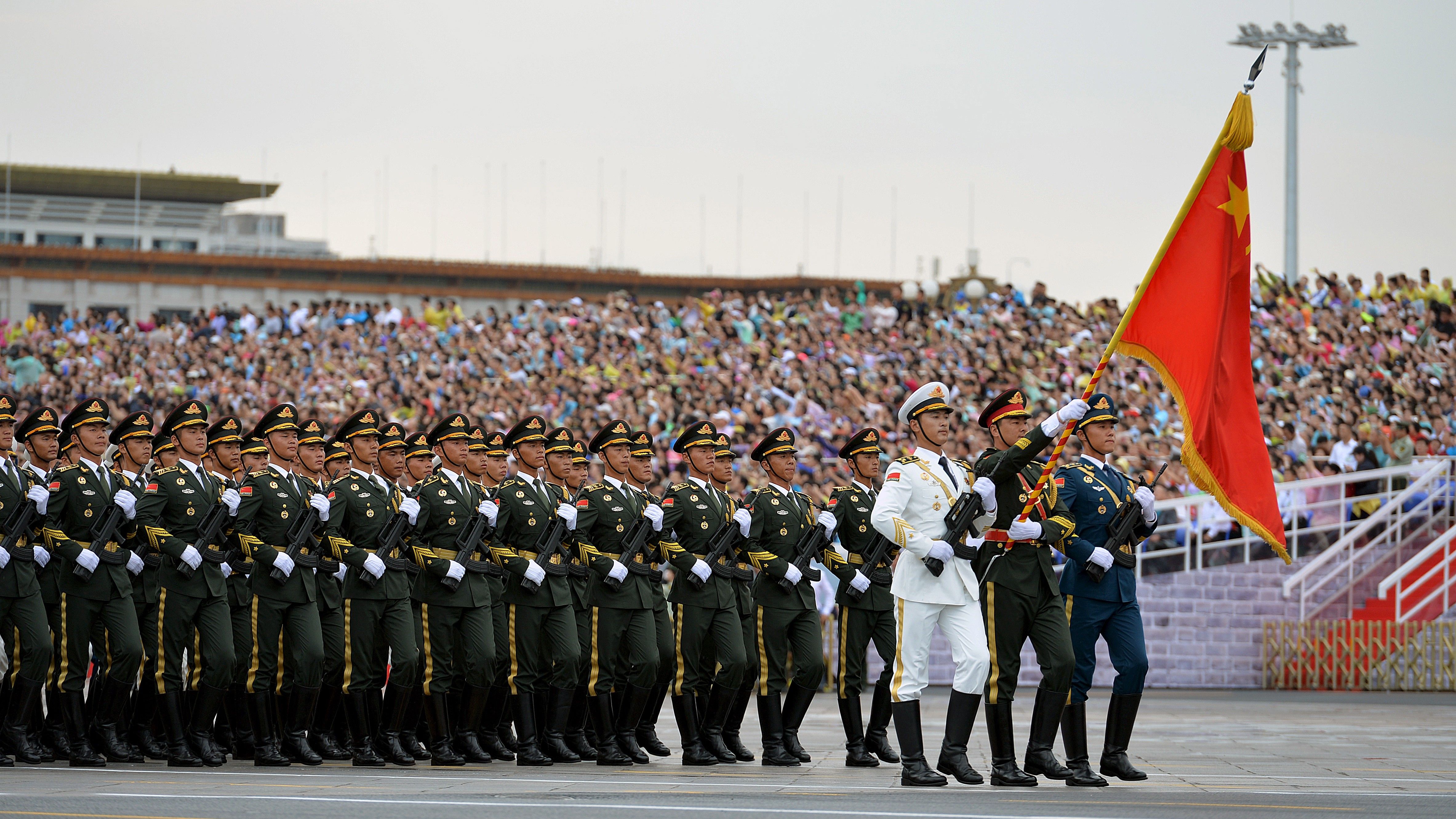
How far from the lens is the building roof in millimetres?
49281

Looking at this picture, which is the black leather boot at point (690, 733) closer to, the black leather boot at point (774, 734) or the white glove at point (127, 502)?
the black leather boot at point (774, 734)

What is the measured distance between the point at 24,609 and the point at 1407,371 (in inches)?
627

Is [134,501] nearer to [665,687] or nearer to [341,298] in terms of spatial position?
[665,687]

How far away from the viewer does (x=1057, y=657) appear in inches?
351

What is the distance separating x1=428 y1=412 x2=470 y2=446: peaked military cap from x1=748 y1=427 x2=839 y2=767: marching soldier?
5.89 feet

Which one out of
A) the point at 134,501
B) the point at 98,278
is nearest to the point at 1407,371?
the point at 134,501

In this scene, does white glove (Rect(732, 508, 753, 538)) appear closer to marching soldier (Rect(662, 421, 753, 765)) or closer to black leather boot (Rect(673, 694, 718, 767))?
marching soldier (Rect(662, 421, 753, 765))

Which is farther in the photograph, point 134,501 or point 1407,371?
point 1407,371

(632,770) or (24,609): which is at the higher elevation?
(24,609)

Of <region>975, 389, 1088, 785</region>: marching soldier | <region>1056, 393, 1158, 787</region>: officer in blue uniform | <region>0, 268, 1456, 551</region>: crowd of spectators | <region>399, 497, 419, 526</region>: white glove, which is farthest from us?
<region>0, 268, 1456, 551</region>: crowd of spectators

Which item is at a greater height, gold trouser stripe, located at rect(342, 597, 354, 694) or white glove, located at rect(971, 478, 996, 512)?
white glove, located at rect(971, 478, 996, 512)

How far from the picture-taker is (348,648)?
34.7ft

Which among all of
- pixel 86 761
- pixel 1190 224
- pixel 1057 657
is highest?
pixel 1190 224

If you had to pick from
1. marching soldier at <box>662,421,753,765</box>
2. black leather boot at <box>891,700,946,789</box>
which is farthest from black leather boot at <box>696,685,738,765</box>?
black leather boot at <box>891,700,946,789</box>
